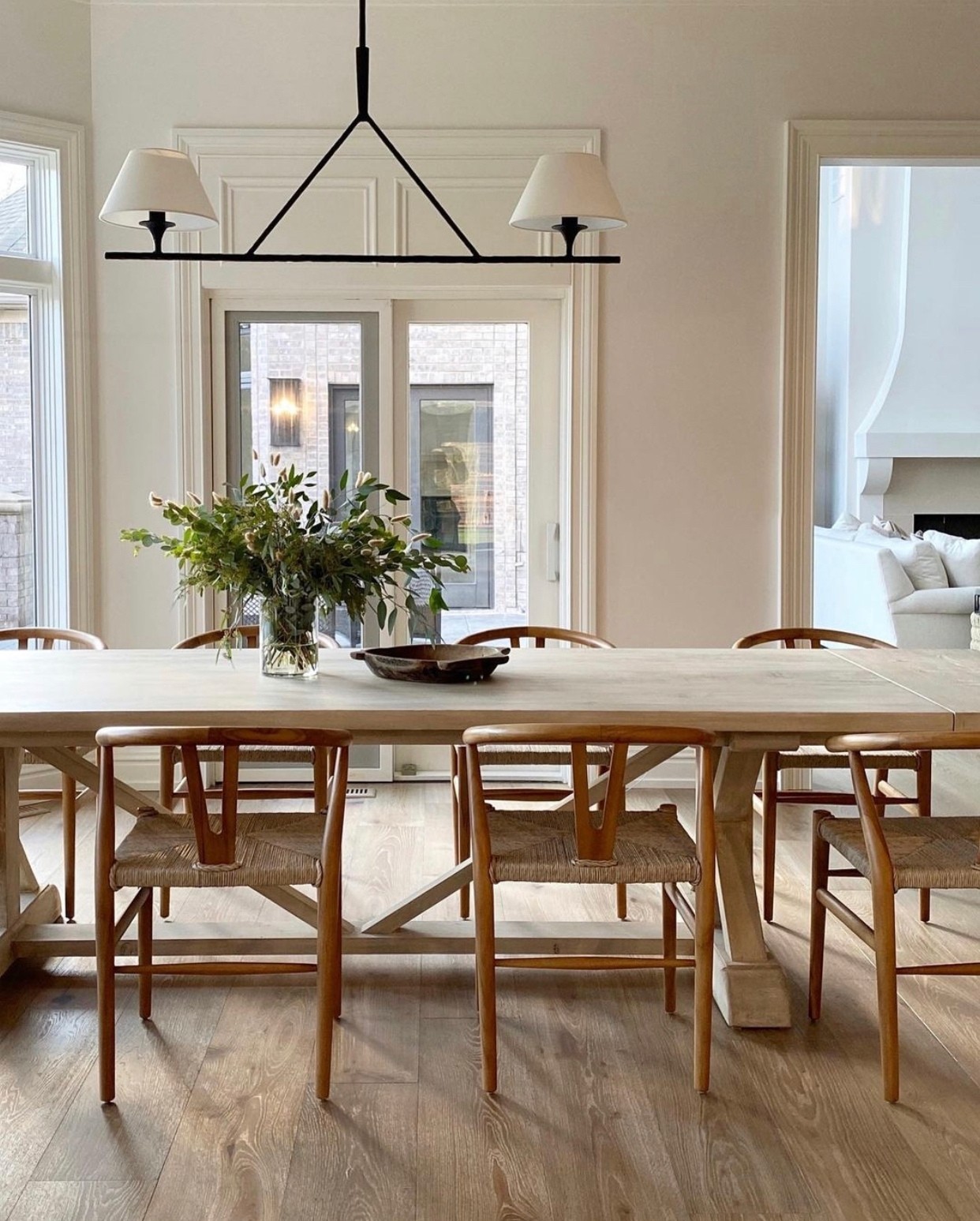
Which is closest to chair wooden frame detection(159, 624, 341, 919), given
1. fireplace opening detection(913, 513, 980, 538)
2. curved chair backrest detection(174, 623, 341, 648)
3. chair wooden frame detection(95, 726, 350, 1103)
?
curved chair backrest detection(174, 623, 341, 648)

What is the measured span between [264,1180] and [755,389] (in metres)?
3.57

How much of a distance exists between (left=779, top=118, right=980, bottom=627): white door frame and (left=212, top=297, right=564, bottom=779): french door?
91 centimetres

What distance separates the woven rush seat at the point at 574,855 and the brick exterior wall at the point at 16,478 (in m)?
2.88

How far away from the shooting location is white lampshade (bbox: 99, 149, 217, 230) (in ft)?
9.41

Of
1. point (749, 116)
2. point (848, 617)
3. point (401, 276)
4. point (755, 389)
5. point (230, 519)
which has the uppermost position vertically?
point (749, 116)

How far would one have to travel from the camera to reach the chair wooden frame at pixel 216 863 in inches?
94.0

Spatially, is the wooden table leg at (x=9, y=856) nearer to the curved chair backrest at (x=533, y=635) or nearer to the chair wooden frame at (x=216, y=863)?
the chair wooden frame at (x=216, y=863)

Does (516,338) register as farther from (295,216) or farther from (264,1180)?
(264,1180)

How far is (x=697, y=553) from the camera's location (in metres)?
4.95

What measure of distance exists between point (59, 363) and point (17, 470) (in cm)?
45

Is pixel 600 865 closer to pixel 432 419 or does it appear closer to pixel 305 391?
pixel 432 419

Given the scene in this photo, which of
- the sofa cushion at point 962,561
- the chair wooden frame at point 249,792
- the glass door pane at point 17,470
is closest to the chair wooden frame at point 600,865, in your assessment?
the chair wooden frame at point 249,792

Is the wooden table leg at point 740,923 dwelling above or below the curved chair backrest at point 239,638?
below

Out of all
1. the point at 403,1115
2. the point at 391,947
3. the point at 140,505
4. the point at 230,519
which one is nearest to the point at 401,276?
the point at 140,505
